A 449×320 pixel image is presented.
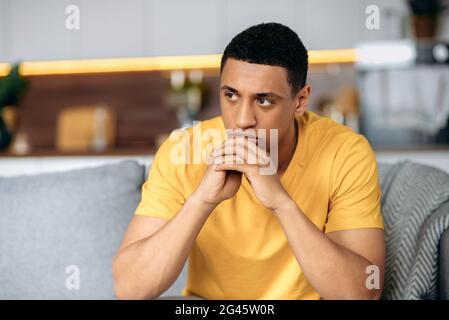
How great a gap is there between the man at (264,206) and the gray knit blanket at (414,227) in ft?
0.42

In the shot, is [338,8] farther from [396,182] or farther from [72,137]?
[396,182]

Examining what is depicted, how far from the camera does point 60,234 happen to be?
1322mm

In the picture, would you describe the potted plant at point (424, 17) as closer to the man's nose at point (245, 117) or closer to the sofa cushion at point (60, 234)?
the sofa cushion at point (60, 234)

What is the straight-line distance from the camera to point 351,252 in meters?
0.94

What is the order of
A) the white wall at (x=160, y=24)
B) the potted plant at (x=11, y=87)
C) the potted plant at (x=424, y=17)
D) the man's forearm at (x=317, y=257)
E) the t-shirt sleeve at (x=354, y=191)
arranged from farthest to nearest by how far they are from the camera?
the white wall at (x=160, y=24)
the potted plant at (x=424, y=17)
the potted plant at (x=11, y=87)
the t-shirt sleeve at (x=354, y=191)
the man's forearm at (x=317, y=257)

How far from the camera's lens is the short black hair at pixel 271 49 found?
3.08 ft

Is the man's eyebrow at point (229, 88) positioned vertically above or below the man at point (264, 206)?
above

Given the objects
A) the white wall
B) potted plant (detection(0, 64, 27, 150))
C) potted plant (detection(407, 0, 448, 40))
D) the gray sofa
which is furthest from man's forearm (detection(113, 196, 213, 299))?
potted plant (detection(407, 0, 448, 40))

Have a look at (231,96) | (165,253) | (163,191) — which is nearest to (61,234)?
(163,191)

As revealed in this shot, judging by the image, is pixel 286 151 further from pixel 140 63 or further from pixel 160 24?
pixel 140 63

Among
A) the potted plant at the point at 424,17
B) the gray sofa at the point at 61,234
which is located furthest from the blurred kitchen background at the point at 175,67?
the gray sofa at the point at 61,234
